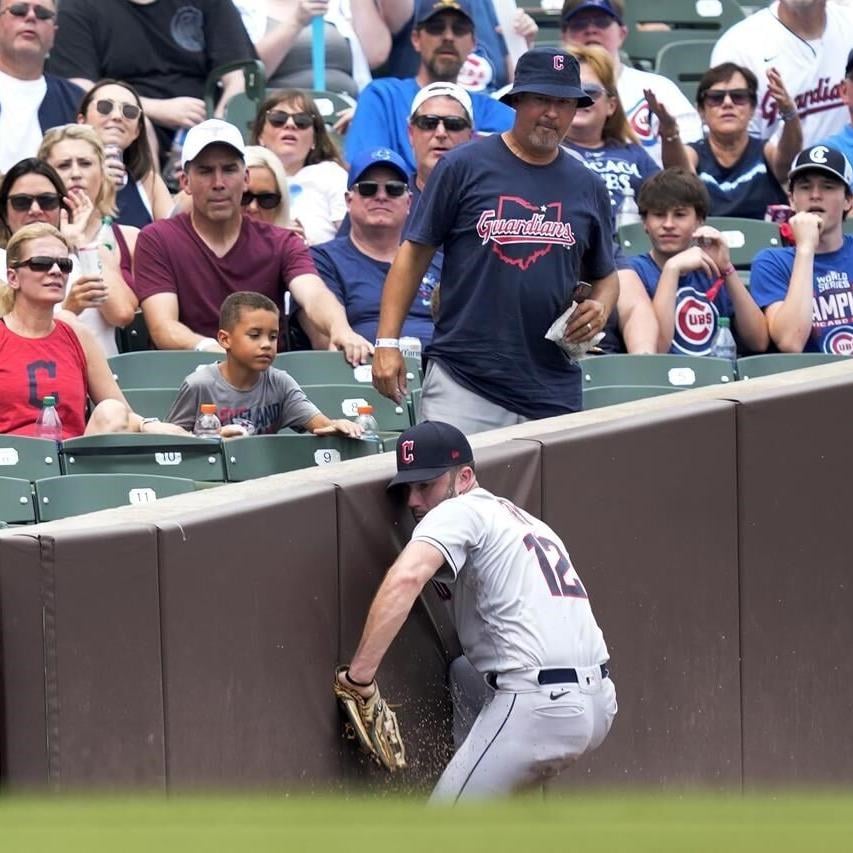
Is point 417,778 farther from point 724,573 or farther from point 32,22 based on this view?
point 32,22

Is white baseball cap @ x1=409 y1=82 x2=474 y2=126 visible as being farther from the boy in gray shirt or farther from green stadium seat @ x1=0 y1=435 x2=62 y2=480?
green stadium seat @ x1=0 y1=435 x2=62 y2=480

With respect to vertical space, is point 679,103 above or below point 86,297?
above

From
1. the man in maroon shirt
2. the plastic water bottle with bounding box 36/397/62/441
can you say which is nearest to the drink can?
the man in maroon shirt

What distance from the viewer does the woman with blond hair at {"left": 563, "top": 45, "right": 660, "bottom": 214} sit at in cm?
880

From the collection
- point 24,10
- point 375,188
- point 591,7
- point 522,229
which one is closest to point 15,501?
point 522,229

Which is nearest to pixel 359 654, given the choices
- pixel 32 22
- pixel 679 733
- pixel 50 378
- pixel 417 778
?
pixel 417 778

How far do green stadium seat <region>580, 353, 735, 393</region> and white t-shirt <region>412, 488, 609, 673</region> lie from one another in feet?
8.76

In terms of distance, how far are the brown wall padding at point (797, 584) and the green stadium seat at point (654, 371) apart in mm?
1210

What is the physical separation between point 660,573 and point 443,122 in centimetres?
300

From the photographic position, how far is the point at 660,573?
17.9 ft

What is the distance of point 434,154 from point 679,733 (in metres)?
3.20

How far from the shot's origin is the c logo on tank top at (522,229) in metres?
5.64

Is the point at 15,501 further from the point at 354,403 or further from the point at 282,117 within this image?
the point at 282,117

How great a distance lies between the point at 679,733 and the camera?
5523 mm
